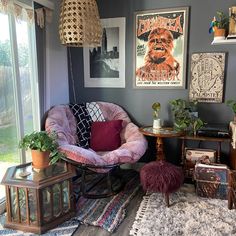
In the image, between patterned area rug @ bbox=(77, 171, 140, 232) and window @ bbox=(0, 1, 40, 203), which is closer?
patterned area rug @ bbox=(77, 171, 140, 232)

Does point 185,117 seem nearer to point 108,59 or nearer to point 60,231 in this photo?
point 108,59

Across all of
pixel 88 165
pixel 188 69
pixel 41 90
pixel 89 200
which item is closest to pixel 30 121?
pixel 41 90

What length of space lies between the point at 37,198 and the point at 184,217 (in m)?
1.22

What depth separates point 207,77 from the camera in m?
2.73

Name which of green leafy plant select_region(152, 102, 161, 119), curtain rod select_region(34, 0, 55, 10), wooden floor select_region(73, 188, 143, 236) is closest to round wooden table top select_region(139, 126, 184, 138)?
green leafy plant select_region(152, 102, 161, 119)

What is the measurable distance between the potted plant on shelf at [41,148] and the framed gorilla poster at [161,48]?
4.73 ft

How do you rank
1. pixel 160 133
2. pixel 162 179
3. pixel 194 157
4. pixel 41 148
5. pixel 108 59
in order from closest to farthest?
pixel 41 148, pixel 162 179, pixel 160 133, pixel 194 157, pixel 108 59

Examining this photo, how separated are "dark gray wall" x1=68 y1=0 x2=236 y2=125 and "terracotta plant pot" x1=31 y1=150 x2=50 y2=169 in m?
1.37

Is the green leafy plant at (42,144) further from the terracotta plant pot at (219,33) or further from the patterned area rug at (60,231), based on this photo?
the terracotta plant pot at (219,33)

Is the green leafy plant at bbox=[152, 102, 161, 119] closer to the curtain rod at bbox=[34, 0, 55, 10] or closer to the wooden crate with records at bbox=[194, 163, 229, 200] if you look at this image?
the wooden crate with records at bbox=[194, 163, 229, 200]

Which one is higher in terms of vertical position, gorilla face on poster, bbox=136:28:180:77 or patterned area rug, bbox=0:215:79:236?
gorilla face on poster, bbox=136:28:180:77

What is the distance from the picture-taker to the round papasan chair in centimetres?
218

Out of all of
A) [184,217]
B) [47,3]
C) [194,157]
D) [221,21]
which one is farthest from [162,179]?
[47,3]

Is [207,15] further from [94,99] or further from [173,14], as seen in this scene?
[94,99]
